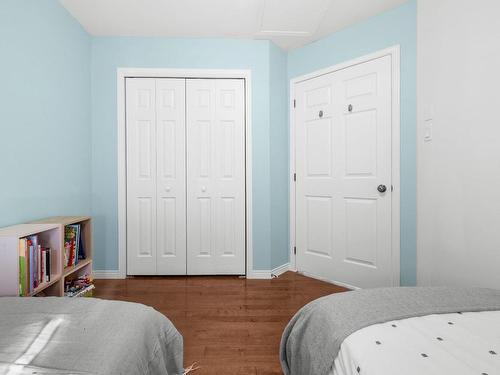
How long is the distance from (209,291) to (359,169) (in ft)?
5.70

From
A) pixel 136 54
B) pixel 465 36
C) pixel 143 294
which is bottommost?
pixel 143 294

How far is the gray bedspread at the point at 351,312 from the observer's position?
3.01ft

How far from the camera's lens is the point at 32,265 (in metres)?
1.62

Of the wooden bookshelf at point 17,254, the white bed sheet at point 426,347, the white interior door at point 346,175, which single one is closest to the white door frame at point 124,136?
the white interior door at point 346,175

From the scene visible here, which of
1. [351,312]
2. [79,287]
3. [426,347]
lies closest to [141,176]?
[79,287]

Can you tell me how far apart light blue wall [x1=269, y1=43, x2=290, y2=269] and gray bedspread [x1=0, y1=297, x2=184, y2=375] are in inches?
75.1

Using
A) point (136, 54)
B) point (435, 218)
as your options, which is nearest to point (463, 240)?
point (435, 218)

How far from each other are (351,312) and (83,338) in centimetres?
86

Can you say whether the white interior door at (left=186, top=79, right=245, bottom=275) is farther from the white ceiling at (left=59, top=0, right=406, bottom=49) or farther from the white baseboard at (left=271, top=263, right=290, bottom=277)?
the white ceiling at (left=59, top=0, right=406, bottom=49)

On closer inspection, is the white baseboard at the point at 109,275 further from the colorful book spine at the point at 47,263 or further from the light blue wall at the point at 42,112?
the colorful book spine at the point at 47,263

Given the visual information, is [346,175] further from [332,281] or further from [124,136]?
[124,136]

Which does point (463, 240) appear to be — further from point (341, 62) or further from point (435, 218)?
point (341, 62)

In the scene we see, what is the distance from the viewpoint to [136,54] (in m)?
2.81

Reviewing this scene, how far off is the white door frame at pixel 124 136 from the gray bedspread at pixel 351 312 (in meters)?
1.73
